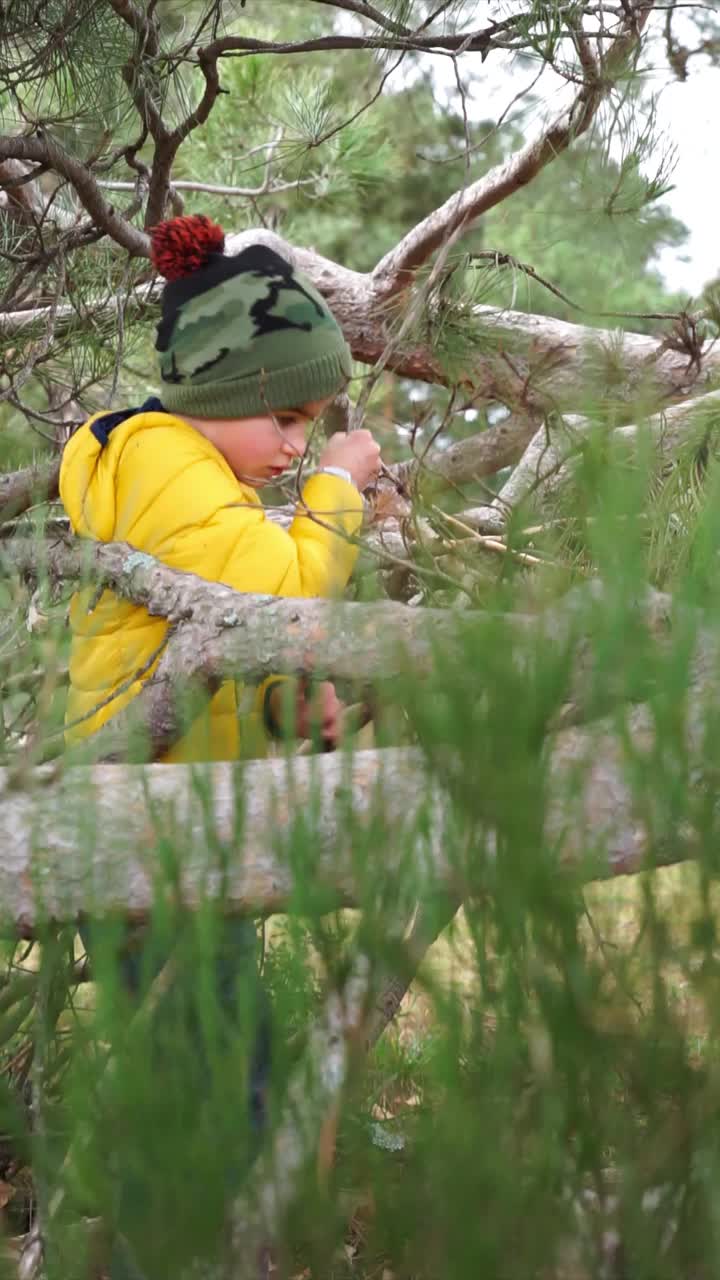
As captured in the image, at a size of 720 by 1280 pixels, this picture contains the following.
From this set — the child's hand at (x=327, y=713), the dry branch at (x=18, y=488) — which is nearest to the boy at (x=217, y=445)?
the child's hand at (x=327, y=713)

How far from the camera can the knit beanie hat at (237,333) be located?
46.2 inches

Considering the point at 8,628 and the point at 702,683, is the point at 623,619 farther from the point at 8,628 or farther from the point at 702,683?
the point at 8,628

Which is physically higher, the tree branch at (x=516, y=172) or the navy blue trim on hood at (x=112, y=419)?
the tree branch at (x=516, y=172)

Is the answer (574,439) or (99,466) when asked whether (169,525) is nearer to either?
(99,466)

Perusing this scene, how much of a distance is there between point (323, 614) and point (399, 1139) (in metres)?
0.26

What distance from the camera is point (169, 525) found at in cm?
110

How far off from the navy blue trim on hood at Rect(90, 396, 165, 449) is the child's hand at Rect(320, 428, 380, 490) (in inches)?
7.9

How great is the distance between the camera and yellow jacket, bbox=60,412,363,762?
40.0 inches

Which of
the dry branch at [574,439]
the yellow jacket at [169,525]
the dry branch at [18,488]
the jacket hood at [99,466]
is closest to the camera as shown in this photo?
the dry branch at [574,439]

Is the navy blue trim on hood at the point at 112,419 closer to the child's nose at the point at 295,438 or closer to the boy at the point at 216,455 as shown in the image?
the boy at the point at 216,455

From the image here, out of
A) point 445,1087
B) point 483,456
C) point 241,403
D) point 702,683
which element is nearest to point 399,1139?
point 445,1087

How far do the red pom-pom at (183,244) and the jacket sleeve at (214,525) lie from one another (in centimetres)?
20

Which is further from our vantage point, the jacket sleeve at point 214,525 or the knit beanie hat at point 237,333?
the knit beanie hat at point 237,333

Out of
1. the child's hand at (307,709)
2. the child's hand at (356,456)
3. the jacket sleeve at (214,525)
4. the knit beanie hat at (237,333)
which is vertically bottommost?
the child's hand at (307,709)
